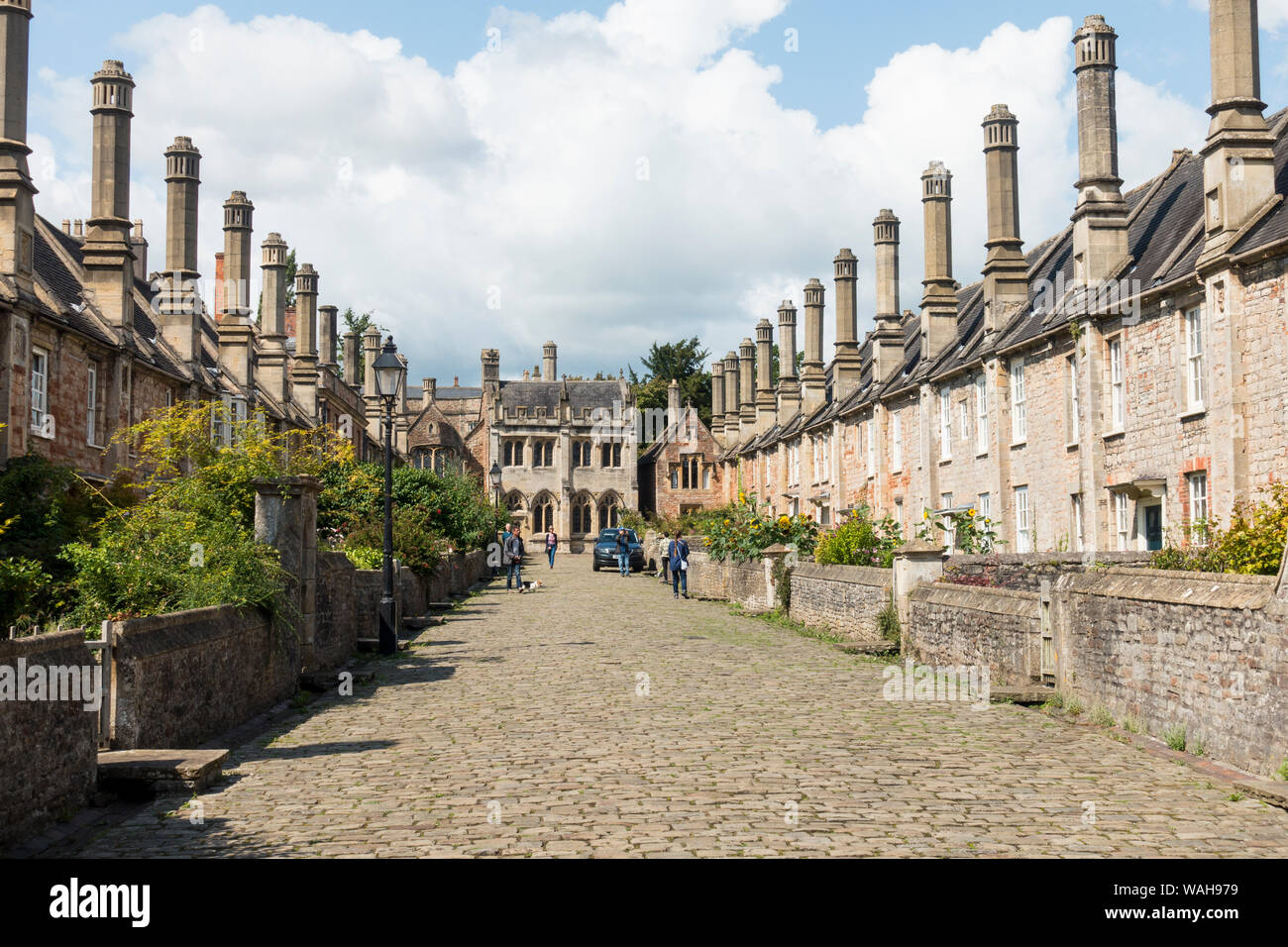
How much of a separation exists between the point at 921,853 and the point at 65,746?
5325mm

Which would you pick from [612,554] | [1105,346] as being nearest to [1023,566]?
[1105,346]

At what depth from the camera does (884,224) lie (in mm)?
38625

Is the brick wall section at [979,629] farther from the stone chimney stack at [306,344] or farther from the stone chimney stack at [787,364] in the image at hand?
the stone chimney stack at [787,364]

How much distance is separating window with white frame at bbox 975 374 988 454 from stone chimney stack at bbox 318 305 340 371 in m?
31.9

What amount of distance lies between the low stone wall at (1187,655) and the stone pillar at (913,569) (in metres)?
5.24

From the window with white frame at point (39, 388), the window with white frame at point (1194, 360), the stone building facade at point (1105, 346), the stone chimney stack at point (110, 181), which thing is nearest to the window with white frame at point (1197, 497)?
the stone building facade at point (1105, 346)

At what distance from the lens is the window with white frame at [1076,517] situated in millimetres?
24891

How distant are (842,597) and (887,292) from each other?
69.5ft

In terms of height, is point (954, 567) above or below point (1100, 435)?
below
